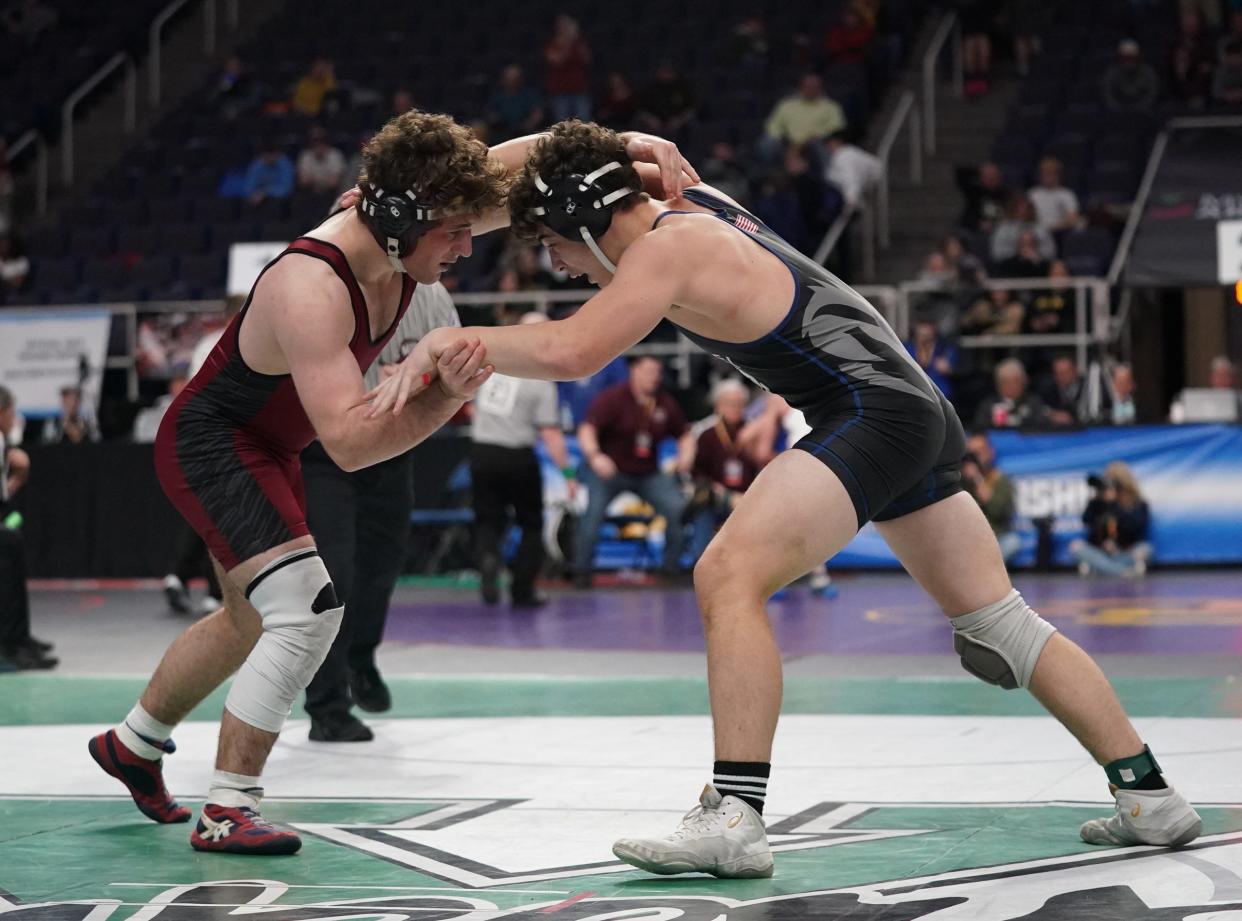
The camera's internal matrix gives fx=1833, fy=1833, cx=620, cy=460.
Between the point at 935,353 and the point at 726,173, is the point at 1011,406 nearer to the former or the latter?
the point at 935,353

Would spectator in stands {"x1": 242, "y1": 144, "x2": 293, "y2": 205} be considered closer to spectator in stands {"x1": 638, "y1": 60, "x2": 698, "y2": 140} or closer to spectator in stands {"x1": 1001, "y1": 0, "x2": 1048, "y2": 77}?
spectator in stands {"x1": 638, "y1": 60, "x2": 698, "y2": 140}

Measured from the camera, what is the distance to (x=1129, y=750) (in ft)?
12.9

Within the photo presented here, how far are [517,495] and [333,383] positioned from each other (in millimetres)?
7103

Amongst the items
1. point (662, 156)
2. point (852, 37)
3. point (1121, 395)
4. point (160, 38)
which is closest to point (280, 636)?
point (662, 156)

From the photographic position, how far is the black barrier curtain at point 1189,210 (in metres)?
14.0

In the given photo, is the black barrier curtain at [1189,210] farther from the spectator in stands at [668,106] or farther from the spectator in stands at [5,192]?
the spectator in stands at [5,192]

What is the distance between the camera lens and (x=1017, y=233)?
1445 centimetres

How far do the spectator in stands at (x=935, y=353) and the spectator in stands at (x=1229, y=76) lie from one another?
155 inches

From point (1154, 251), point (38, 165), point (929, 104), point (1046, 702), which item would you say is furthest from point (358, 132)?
point (1046, 702)

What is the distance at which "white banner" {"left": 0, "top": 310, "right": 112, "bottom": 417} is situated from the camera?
50.7 feet

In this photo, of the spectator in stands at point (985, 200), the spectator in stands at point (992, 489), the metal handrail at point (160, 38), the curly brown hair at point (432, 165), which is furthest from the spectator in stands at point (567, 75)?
the curly brown hair at point (432, 165)

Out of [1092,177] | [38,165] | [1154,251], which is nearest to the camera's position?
[1154,251]

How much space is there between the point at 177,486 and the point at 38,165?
1701 centimetres

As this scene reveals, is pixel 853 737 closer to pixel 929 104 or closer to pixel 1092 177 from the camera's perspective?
pixel 1092 177
